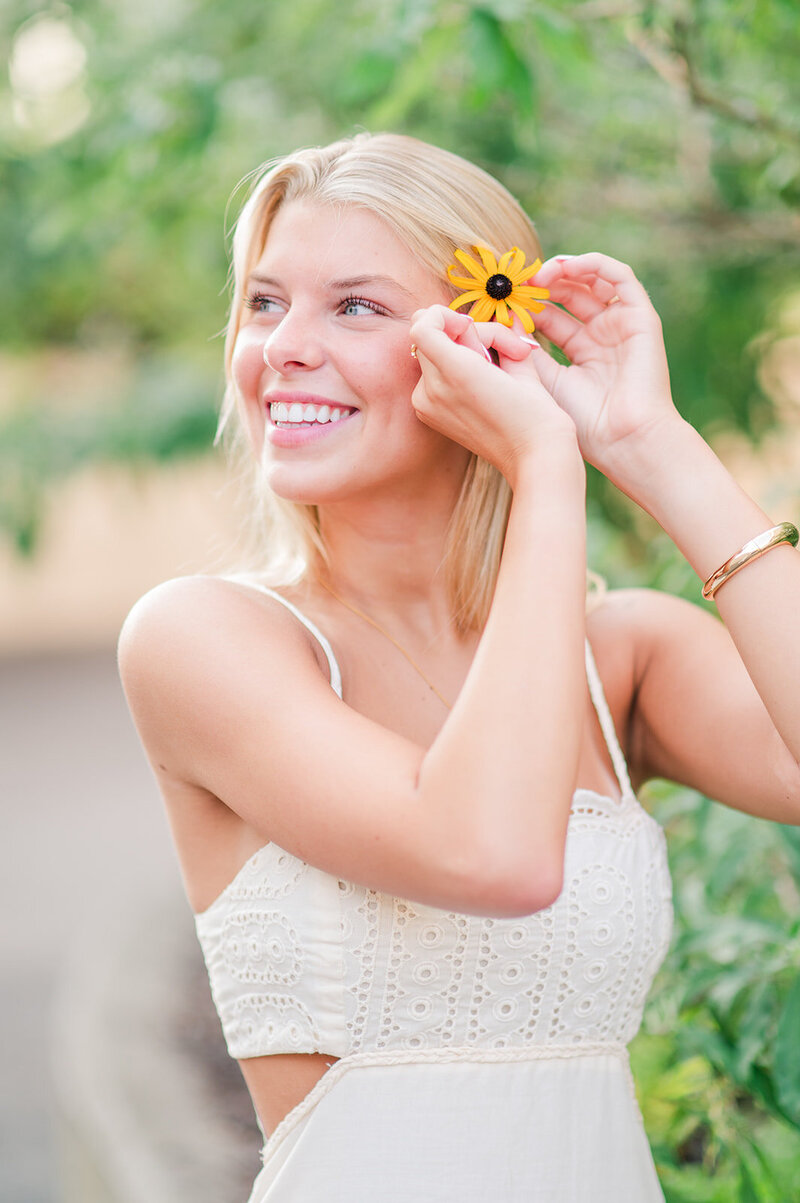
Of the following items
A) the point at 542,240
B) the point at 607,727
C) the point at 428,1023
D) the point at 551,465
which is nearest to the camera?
the point at 551,465

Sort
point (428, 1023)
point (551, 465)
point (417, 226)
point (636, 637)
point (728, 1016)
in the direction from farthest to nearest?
point (728, 1016), point (636, 637), point (417, 226), point (428, 1023), point (551, 465)

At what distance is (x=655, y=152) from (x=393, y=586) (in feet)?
8.59

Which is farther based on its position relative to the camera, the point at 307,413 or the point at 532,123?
the point at 532,123

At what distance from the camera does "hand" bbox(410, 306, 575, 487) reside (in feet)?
5.29

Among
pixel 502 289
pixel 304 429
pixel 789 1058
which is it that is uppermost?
pixel 502 289

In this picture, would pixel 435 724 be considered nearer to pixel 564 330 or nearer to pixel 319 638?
pixel 319 638

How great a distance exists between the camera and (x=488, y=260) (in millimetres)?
1770

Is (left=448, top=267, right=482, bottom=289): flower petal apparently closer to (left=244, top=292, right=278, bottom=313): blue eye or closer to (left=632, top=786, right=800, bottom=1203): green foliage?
(left=244, top=292, right=278, bottom=313): blue eye

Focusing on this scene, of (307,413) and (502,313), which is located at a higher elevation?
(502,313)

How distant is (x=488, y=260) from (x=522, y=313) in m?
0.09

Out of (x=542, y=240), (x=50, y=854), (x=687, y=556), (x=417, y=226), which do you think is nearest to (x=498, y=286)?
(x=417, y=226)

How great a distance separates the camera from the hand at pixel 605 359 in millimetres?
1791

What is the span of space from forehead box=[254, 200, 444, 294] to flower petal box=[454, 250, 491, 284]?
0.06 m

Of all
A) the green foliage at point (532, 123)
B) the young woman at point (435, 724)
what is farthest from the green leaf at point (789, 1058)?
the green foliage at point (532, 123)
